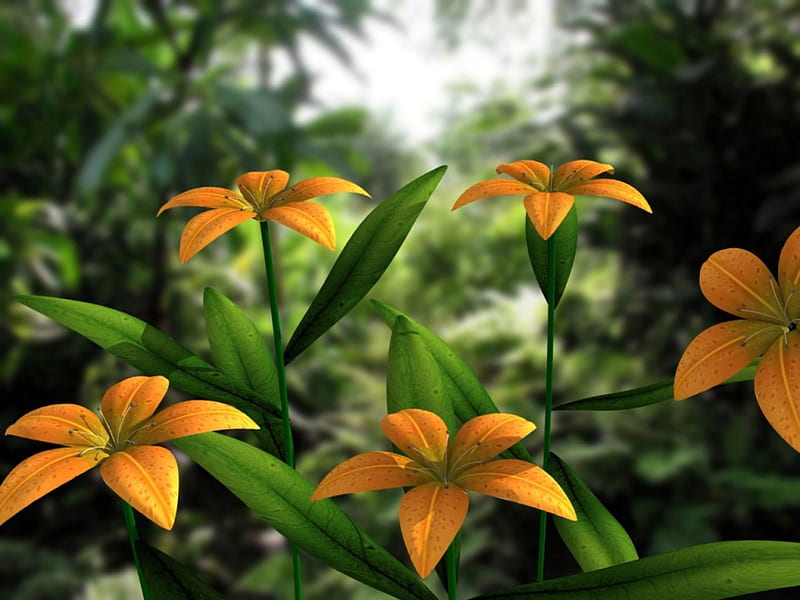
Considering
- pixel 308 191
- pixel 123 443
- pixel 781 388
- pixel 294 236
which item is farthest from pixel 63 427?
pixel 294 236

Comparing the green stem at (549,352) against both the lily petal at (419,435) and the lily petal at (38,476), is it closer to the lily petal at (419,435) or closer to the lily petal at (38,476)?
the lily petal at (419,435)

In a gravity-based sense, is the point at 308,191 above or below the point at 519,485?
above

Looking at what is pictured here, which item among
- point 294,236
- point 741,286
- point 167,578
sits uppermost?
point 294,236

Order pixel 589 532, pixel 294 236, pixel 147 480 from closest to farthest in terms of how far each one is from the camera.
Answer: pixel 147 480
pixel 589 532
pixel 294 236

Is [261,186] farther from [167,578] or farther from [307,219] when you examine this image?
[167,578]

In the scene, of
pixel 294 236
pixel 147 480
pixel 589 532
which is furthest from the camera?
pixel 294 236

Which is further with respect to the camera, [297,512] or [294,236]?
[294,236]

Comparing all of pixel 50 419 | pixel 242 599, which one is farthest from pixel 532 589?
pixel 242 599

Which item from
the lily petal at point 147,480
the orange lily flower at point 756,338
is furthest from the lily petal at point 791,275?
the lily petal at point 147,480
